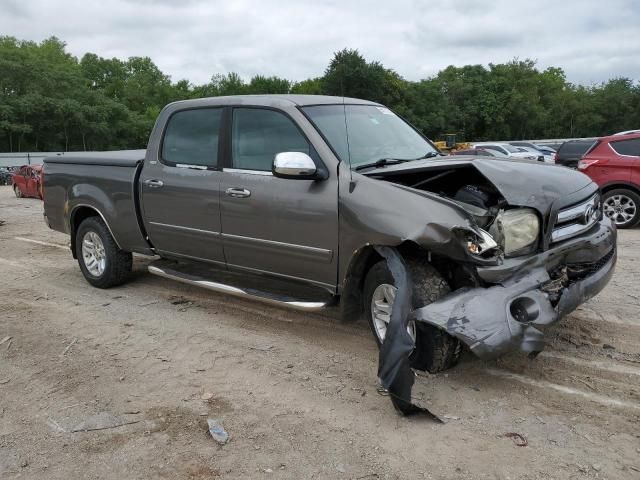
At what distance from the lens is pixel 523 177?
3838mm

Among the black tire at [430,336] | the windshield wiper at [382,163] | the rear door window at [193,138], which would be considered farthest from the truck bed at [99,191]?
the black tire at [430,336]

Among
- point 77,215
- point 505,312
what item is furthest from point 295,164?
point 77,215

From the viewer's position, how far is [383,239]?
3.84 meters

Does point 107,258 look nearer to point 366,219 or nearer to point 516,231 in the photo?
point 366,219

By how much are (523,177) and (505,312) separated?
3.30 ft

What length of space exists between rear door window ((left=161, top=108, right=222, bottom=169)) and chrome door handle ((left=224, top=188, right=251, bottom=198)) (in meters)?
0.36

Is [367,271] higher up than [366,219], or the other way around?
[366,219]

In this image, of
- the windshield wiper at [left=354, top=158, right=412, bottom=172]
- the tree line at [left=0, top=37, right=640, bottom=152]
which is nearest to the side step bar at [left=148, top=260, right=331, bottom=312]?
the windshield wiper at [left=354, top=158, right=412, bottom=172]

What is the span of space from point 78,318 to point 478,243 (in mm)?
3895

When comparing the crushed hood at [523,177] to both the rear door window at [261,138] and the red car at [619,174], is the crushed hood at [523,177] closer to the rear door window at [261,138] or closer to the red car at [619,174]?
the rear door window at [261,138]

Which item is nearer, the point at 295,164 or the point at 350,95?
the point at 295,164

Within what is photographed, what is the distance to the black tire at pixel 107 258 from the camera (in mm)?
6227

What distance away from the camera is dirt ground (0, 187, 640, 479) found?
2.99m

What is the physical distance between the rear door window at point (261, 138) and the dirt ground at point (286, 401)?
57.6 inches
